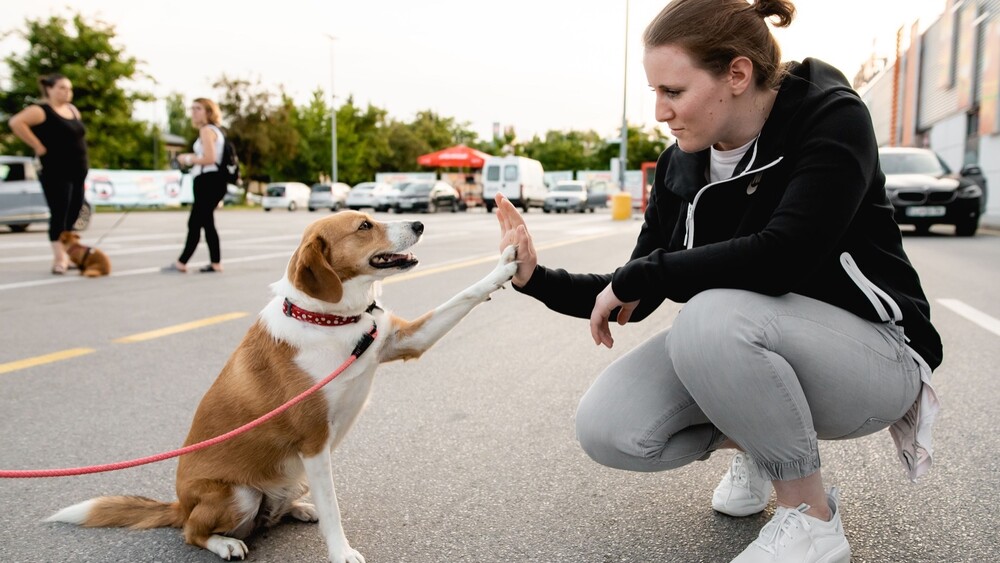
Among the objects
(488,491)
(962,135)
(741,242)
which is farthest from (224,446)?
(962,135)

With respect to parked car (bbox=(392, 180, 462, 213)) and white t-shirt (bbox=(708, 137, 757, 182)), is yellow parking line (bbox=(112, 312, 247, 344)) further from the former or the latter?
parked car (bbox=(392, 180, 462, 213))

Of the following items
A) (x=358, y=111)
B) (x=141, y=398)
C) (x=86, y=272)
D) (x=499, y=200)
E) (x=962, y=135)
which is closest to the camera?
(x=499, y=200)

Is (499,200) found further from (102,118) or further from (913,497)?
(102,118)

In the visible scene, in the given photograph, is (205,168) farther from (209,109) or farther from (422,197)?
(422,197)

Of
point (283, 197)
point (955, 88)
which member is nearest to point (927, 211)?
point (955, 88)

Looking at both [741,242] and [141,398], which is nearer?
[741,242]

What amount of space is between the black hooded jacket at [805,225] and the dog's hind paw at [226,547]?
1.28 m

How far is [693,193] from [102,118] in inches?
1554

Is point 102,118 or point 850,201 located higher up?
point 102,118

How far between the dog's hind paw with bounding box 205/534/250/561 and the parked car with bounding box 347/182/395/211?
97.4 feet

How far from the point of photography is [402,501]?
2.57 metres

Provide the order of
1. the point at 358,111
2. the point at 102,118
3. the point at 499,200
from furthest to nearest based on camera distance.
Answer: the point at 358,111, the point at 102,118, the point at 499,200

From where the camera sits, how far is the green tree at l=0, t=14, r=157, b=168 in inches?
1400

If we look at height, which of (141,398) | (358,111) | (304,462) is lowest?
(141,398)
